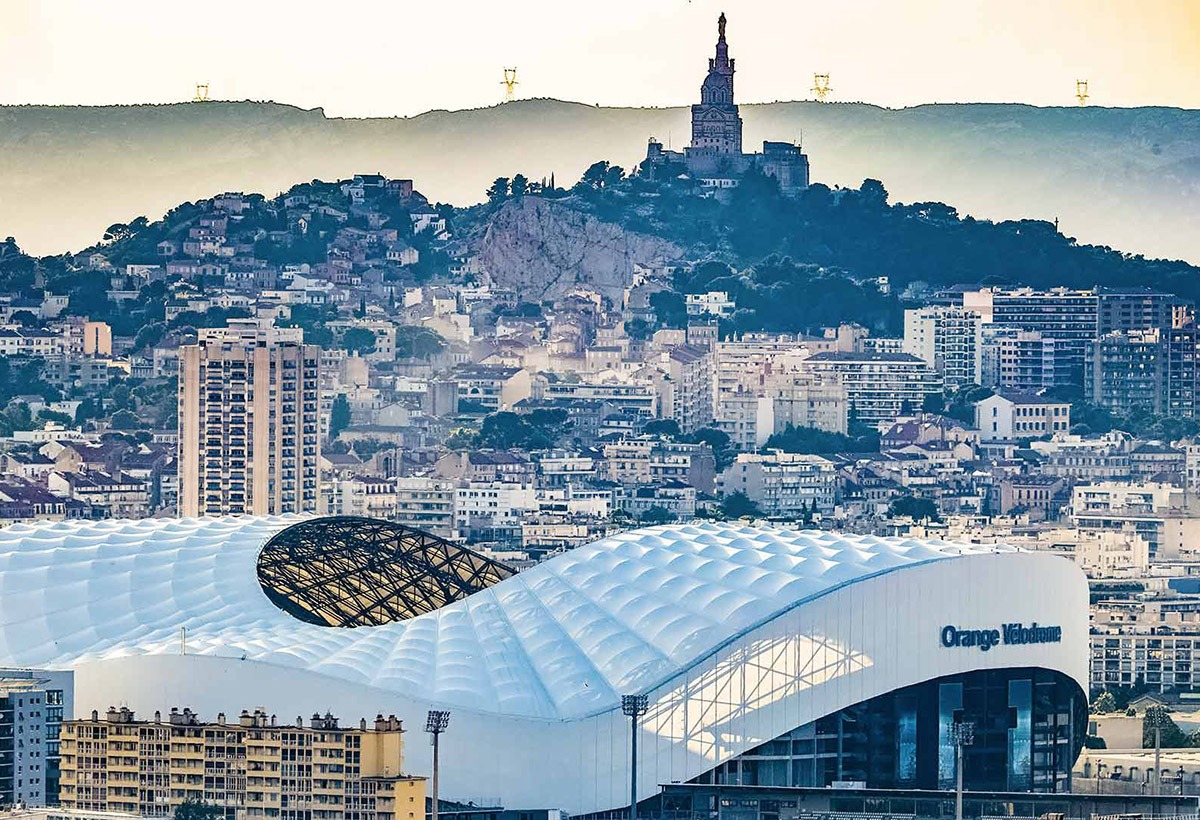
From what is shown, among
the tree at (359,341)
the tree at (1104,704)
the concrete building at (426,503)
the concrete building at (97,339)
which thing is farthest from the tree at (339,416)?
the tree at (1104,704)

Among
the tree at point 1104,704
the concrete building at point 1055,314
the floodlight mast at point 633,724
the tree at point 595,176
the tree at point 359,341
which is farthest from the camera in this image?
the tree at point 595,176

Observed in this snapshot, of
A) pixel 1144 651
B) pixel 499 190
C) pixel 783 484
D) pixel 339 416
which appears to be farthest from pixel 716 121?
pixel 1144 651

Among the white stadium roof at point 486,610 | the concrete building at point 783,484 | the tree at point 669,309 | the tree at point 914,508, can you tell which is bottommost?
the tree at point 914,508

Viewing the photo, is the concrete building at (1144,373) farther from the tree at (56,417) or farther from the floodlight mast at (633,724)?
the floodlight mast at (633,724)

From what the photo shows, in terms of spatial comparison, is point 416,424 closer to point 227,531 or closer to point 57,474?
point 57,474

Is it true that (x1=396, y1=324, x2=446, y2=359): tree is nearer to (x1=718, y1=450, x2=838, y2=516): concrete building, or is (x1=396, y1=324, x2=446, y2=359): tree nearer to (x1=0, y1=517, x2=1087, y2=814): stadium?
(x1=718, y1=450, x2=838, y2=516): concrete building

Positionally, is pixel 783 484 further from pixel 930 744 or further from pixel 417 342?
pixel 930 744

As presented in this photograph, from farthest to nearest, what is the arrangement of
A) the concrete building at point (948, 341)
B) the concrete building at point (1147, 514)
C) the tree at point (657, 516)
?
the concrete building at point (948, 341) < the tree at point (657, 516) < the concrete building at point (1147, 514)

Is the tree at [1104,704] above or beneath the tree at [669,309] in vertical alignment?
beneath
